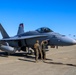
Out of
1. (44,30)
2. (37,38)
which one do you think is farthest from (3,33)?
(44,30)

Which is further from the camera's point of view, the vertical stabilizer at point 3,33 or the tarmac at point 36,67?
the vertical stabilizer at point 3,33

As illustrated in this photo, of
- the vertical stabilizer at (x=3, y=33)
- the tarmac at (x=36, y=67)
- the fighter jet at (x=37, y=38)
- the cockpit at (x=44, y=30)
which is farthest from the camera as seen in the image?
the vertical stabilizer at (x=3, y=33)

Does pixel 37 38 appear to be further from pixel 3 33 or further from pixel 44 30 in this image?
pixel 3 33

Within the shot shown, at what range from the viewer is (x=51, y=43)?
17312mm

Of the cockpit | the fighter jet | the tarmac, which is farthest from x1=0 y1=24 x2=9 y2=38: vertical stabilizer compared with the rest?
the tarmac

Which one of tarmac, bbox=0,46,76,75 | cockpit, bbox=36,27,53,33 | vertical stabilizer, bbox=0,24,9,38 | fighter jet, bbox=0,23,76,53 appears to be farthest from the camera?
vertical stabilizer, bbox=0,24,9,38

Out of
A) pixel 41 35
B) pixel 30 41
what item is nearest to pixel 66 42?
pixel 41 35

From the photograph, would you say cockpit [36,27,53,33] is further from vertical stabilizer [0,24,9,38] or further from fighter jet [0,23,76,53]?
vertical stabilizer [0,24,9,38]

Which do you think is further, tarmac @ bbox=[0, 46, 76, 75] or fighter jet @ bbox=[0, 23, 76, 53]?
fighter jet @ bbox=[0, 23, 76, 53]

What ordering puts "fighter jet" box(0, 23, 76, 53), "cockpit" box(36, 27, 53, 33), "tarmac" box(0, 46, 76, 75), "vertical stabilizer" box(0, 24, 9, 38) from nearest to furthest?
1. "tarmac" box(0, 46, 76, 75)
2. "fighter jet" box(0, 23, 76, 53)
3. "cockpit" box(36, 27, 53, 33)
4. "vertical stabilizer" box(0, 24, 9, 38)

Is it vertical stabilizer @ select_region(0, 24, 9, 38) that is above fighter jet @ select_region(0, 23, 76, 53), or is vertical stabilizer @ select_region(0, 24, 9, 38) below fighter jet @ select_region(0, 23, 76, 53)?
above

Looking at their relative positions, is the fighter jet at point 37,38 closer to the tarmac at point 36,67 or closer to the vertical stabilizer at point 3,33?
the tarmac at point 36,67

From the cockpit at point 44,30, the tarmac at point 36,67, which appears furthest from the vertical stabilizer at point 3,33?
the tarmac at point 36,67

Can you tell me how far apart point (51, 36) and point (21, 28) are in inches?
415
